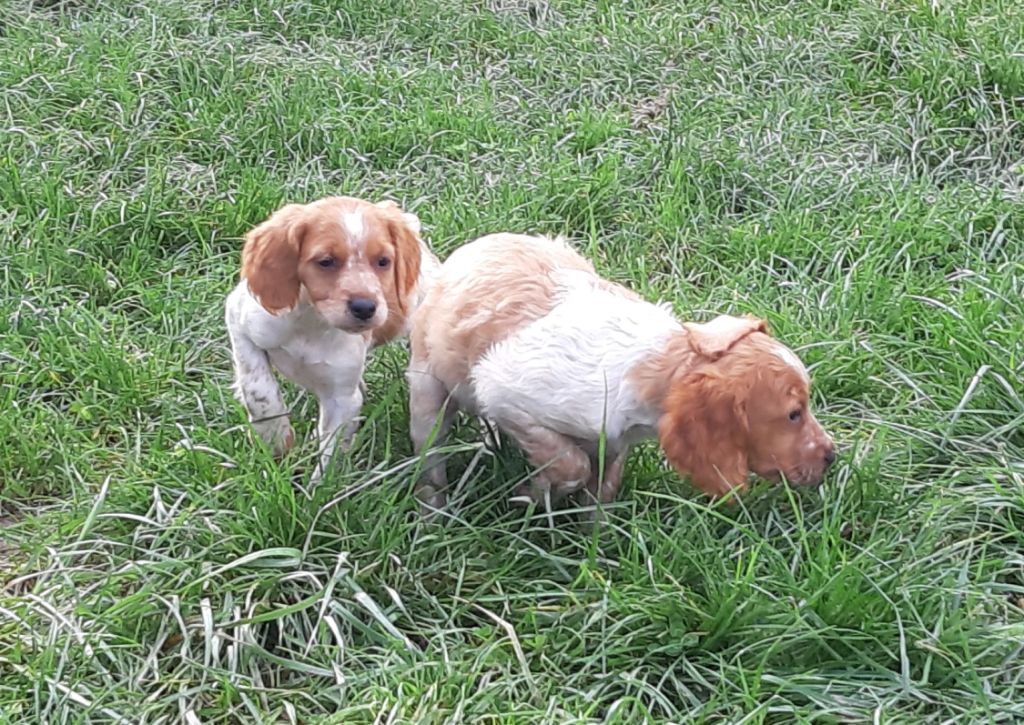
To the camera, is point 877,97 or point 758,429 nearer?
point 758,429

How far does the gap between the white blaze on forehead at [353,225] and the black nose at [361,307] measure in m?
0.22

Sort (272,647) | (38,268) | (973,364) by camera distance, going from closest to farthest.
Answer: (272,647) < (973,364) < (38,268)

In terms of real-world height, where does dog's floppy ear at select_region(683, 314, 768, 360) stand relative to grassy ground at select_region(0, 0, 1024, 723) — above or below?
above

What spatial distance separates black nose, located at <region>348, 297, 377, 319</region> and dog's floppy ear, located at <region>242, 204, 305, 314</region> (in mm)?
231

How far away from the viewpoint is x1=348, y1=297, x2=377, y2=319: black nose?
3.78 m

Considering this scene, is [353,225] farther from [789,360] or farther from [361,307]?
[789,360]

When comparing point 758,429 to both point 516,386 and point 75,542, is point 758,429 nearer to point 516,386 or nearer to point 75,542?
point 516,386

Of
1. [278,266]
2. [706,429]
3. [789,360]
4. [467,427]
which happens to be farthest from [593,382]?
[278,266]

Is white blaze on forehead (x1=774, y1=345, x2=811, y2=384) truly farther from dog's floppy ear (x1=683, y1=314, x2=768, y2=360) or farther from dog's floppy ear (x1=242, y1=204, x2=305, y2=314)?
dog's floppy ear (x1=242, y1=204, x2=305, y2=314)

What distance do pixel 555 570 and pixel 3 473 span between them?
1.94 m

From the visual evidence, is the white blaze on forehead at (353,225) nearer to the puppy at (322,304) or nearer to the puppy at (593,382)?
the puppy at (322,304)

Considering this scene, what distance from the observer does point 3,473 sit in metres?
4.22

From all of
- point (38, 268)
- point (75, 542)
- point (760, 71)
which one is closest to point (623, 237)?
point (760, 71)

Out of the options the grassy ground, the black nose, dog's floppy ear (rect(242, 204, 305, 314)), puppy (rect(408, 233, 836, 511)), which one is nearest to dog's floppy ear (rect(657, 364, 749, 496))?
puppy (rect(408, 233, 836, 511))
